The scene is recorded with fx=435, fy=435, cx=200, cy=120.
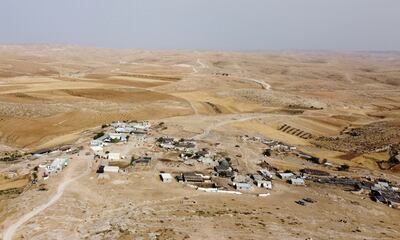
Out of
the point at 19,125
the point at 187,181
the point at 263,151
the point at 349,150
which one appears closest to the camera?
the point at 187,181

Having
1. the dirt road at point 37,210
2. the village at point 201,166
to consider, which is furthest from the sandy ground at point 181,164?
the village at point 201,166

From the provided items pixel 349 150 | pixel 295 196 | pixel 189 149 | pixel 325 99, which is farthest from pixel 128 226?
pixel 325 99

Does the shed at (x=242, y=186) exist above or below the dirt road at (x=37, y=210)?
below

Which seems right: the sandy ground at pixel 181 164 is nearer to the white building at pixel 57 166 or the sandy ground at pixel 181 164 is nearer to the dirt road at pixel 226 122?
the dirt road at pixel 226 122

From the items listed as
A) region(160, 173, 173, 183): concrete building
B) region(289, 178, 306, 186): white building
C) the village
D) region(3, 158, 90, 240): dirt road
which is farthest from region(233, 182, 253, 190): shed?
region(3, 158, 90, 240): dirt road

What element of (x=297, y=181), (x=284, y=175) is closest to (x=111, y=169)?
(x=284, y=175)

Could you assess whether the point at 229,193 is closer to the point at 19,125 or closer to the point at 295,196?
the point at 295,196
